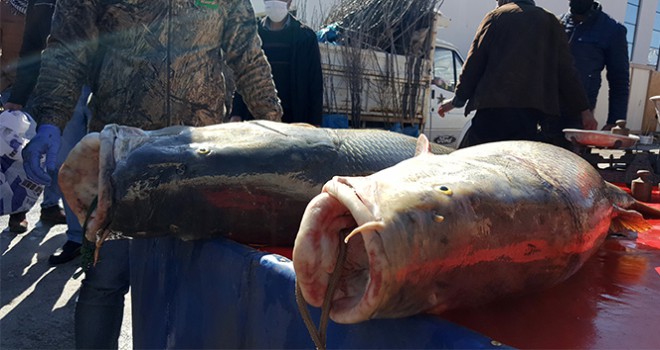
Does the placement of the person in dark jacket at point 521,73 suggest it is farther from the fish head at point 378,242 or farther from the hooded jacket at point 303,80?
the fish head at point 378,242

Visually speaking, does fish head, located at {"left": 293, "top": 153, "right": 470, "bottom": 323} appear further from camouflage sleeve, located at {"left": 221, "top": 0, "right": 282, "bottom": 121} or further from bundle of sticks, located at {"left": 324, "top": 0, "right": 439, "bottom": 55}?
bundle of sticks, located at {"left": 324, "top": 0, "right": 439, "bottom": 55}

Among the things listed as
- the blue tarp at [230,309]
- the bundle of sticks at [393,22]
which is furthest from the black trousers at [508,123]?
the bundle of sticks at [393,22]

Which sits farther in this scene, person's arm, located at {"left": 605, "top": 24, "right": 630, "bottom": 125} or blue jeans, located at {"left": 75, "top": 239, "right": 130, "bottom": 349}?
person's arm, located at {"left": 605, "top": 24, "right": 630, "bottom": 125}

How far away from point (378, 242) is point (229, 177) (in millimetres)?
812

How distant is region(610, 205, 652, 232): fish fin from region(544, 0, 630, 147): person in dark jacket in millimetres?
2622

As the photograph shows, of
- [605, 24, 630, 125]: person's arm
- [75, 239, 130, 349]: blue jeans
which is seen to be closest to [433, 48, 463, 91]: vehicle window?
[605, 24, 630, 125]: person's arm

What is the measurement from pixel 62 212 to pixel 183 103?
3337mm

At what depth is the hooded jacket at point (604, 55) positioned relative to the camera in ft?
14.6

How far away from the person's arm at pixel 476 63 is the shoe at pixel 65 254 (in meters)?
3.14

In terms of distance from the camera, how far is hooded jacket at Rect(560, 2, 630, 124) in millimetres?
4441

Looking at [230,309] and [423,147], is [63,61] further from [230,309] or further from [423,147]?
[423,147]

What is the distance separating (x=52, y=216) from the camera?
17.1 feet

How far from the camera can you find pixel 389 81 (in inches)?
305

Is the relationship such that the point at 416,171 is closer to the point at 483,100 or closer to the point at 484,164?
the point at 484,164
